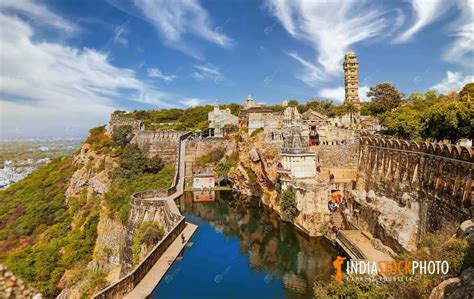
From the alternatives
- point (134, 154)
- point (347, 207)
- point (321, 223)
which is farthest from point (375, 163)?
point (134, 154)

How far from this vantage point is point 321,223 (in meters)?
22.3

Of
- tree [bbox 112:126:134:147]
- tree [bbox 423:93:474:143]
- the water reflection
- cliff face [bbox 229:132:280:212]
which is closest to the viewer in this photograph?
the water reflection

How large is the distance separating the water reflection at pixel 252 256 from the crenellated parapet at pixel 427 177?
5.77 metres

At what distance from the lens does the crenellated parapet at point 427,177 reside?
14398 mm

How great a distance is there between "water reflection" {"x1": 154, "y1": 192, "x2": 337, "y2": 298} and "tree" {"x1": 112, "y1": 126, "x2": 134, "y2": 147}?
21.0 m

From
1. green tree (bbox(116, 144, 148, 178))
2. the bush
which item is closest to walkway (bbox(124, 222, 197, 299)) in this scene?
green tree (bbox(116, 144, 148, 178))

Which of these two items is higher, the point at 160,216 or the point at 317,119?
the point at 317,119

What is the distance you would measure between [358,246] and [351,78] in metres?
41.0

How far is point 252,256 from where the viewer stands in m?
20.2

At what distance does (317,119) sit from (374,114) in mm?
15626

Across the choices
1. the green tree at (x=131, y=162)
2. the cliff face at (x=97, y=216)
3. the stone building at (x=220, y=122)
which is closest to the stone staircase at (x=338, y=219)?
the cliff face at (x=97, y=216)

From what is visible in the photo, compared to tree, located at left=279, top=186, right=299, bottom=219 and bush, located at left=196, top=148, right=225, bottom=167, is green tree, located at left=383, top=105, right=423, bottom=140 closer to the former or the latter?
tree, located at left=279, top=186, right=299, bottom=219

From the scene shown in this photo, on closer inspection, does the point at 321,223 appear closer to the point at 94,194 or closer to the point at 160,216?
the point at 160,216

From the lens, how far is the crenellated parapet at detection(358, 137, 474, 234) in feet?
47.2
